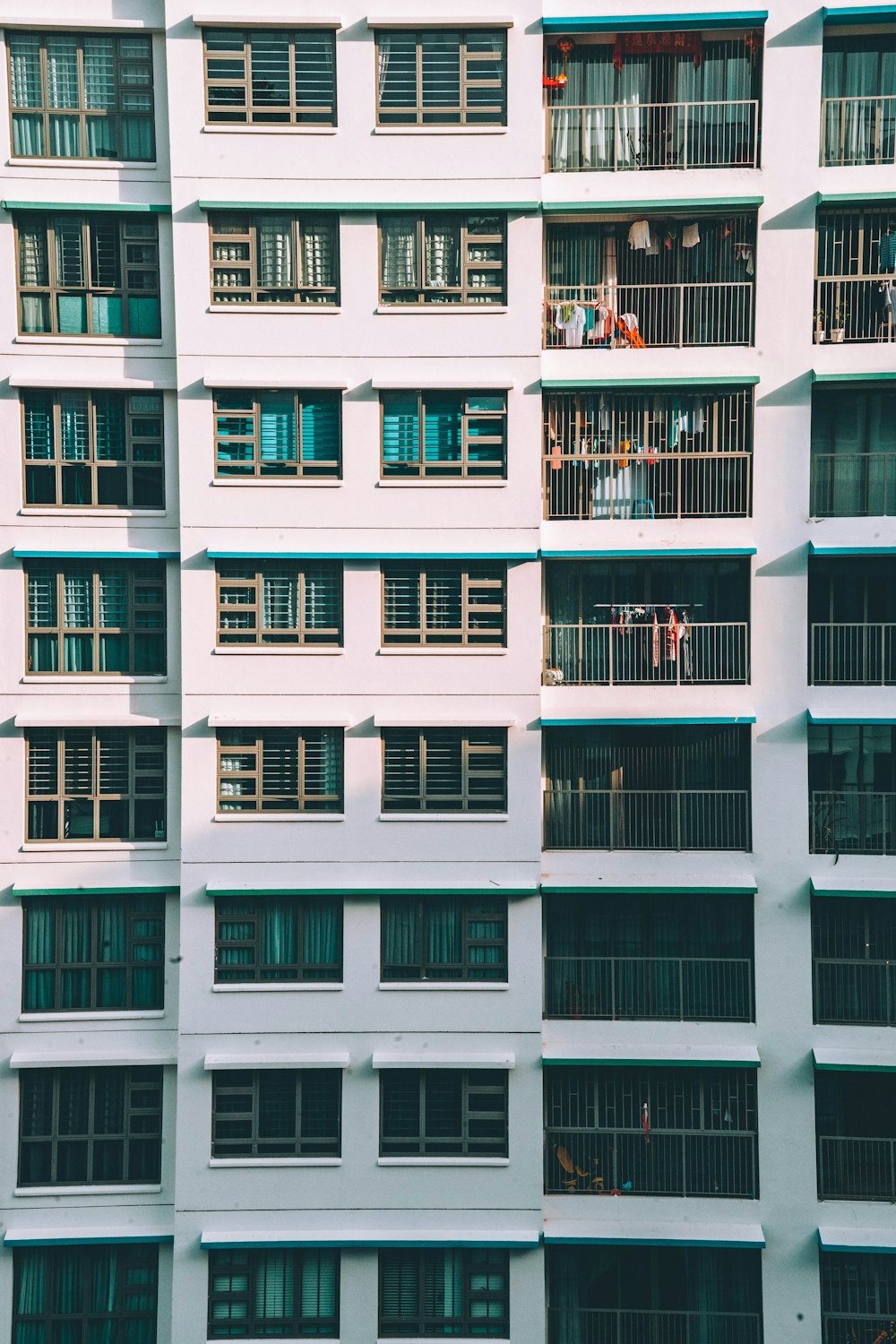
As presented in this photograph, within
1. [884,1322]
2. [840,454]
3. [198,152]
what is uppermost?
[198,152]

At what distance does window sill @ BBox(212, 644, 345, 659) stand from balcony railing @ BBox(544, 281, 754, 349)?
4.62m

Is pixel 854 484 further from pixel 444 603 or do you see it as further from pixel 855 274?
pixel 444 603

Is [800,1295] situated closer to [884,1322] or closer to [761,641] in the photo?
[884,1322]

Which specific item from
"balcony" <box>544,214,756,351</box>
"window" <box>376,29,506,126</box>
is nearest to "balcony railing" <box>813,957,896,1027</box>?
"balcony" <box>544,214,756,351</box>

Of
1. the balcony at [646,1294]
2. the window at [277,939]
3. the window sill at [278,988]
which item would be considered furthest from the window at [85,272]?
the balcony at [646,1294]

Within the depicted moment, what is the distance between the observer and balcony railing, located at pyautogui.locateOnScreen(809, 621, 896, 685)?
12.9m

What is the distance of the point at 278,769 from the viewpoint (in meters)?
12.9

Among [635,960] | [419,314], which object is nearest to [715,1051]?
[635,960]

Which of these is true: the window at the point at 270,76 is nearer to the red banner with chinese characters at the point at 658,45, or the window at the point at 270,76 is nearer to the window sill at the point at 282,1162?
the red banner with chinese characters at the point at 658,45

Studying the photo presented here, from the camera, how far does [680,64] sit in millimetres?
12797

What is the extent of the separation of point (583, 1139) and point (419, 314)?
10.3 metres

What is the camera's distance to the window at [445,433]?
1272 cm

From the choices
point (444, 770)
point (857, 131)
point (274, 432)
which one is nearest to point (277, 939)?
point (444, 770)

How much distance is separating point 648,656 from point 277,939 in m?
5.81
